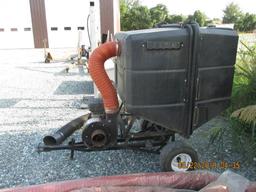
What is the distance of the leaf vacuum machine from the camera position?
271cm

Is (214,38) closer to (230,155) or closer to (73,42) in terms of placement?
(230,155)

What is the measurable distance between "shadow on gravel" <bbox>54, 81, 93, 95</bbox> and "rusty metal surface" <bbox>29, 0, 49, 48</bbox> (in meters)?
12.0

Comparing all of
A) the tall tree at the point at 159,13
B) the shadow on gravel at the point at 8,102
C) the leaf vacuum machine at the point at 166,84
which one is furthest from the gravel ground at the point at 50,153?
the tall tree at the point at 159,13

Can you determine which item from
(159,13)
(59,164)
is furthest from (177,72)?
(159,13)

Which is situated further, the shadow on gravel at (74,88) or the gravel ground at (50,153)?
the shadow on gravel at (74,88)

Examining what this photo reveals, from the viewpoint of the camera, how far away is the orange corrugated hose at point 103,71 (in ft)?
10.0

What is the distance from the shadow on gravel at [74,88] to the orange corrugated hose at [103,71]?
4010 mm

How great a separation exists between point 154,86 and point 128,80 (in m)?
0.25

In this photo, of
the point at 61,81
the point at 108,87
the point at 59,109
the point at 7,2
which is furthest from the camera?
the point at 7,2

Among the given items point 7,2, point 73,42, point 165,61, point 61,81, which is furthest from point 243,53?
point 7,2

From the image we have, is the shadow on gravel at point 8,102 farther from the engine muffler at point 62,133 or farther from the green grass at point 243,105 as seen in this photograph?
the green grass at point 243,105

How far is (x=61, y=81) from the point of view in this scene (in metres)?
8.52

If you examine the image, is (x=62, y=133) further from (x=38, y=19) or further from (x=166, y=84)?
(x=38, y=19)

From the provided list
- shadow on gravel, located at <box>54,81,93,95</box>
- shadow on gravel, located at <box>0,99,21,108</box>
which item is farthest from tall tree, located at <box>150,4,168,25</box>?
shadow on gravel, located at <box>0,99,21,108</box>
